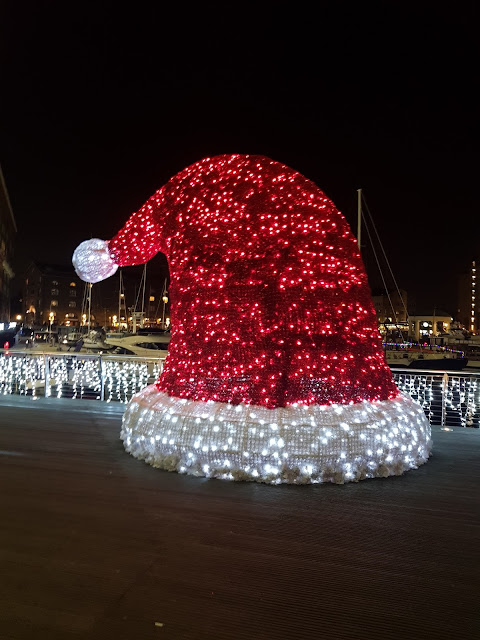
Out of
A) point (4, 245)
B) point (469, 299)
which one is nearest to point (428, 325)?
point (469, 299)

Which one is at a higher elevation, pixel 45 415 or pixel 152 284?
pixel 152 284

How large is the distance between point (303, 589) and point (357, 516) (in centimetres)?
112

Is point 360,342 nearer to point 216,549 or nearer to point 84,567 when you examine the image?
point 216,549

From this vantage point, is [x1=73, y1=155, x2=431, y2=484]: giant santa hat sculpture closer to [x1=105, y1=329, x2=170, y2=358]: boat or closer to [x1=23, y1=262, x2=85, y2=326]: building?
[x1=105, y1=329, x2=170, y2=358]: boat

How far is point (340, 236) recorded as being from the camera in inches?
191

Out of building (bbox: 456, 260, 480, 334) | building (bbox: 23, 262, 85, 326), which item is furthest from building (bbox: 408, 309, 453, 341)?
building (bbox: 23, 262, 85, 326)

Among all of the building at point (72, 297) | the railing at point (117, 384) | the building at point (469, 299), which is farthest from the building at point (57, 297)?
the building at point (469, 299)

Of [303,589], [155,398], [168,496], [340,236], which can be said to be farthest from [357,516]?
[340,236]

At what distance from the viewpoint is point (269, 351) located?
14.6 feet

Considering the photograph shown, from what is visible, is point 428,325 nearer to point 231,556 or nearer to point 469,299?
point 469,299

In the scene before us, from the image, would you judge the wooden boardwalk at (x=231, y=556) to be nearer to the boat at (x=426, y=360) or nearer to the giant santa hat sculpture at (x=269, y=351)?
the giant santa hat sculpture at (x=269, y=351)

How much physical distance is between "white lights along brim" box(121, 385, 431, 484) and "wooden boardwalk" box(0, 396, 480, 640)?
0.46 feet

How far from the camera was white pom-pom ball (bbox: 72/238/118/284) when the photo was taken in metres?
5.67

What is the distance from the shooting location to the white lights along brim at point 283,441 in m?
4.11
